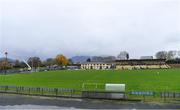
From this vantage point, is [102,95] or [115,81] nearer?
[102,95]

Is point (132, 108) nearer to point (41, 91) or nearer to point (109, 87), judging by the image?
point (109, 87)

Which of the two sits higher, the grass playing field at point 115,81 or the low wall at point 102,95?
the grass playing field at point 115,81

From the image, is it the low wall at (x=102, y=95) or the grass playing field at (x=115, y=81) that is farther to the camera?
the grass playing field at (x=115, y=81)

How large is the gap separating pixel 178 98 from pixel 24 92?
29.3m

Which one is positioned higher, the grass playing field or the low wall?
the grass playing field

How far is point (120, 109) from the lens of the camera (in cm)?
4056

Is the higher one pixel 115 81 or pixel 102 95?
pixel 115 81

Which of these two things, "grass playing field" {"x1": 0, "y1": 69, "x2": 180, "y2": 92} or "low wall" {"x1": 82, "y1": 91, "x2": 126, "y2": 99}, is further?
"grass playing field" {"x1": 0, "y1": 69, "x2": 180, "y2": 92}

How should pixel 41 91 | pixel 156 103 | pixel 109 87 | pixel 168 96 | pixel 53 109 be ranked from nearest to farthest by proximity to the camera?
pixel 53 109 → pixel 156 103 → pixel 168 96 → pixel 109 87 → pixel 41 91

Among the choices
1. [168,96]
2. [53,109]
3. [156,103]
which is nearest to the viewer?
[53,109]

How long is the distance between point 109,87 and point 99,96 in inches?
150

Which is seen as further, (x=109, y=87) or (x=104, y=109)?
(x=109, y=87)

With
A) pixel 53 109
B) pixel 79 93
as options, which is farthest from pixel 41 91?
pixel 53 109

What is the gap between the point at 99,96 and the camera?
53.9m
